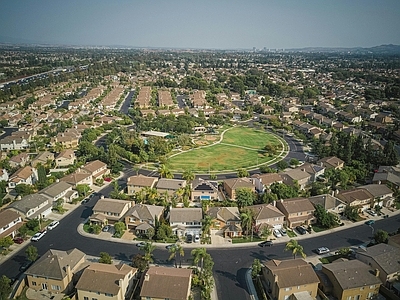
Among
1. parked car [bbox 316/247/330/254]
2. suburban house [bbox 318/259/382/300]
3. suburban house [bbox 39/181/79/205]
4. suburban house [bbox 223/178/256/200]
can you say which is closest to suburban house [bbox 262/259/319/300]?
Result: suburban house [bbox 318/259/382/300]

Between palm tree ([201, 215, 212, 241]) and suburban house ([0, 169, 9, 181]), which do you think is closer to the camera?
palm tree ([201, 215, 212, 241])

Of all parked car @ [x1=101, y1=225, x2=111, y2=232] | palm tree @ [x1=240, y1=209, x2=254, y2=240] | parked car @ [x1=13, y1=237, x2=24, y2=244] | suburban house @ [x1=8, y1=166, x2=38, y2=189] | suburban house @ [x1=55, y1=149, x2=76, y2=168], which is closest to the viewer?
parked car @ [x1=13, y1=237, x2=24, y2=244]

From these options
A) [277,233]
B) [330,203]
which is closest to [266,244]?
[277,233]

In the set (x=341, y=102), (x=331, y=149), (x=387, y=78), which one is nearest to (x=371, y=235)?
(x=331, y=149)

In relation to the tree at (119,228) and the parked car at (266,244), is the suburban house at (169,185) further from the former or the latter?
the parked car at (266,244)

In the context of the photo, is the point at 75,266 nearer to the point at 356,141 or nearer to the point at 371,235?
the point at 371,235

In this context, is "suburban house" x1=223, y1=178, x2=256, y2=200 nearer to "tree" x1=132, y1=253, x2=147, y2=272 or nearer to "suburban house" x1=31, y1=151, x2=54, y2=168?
"tree" x1=132, y1=253, x2=147, y2=272

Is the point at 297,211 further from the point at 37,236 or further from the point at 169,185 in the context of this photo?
the point at 37,236
